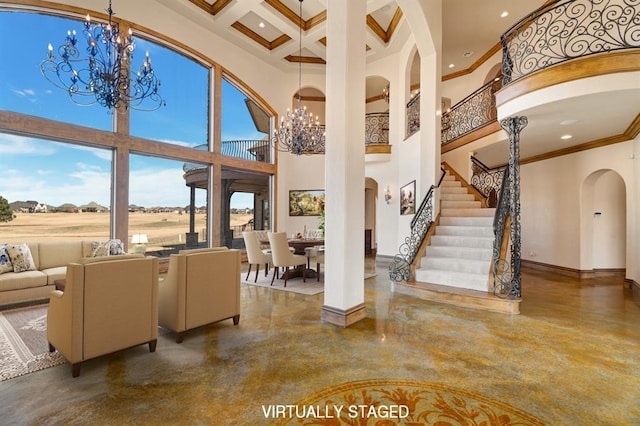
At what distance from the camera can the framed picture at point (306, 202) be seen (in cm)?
1023

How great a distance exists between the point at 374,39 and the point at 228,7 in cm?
403

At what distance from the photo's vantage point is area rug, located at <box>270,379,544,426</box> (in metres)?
2.06

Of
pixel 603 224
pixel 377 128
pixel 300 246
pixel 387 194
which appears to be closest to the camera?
pixel 300 246

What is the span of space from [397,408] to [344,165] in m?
2.65

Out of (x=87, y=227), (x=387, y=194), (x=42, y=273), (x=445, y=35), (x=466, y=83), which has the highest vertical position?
(x=445, y=35)

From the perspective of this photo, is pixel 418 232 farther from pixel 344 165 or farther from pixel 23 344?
pixel 23 344

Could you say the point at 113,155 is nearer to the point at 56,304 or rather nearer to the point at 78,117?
the point at 78,117

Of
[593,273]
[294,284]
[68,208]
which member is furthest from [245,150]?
[593,273]

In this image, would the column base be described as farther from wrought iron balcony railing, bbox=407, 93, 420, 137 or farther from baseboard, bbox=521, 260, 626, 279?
baseboard, bbox=521, 260, 626, 279

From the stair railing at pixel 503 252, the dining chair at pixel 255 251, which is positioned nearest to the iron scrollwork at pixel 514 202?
the stair railing at pixel 503 252

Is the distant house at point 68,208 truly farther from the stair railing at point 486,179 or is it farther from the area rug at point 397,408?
the stair railing at point 486,179

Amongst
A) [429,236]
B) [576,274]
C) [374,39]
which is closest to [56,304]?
[429,236]

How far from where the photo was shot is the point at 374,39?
336 inches

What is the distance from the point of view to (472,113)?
8.25m
